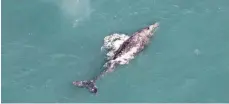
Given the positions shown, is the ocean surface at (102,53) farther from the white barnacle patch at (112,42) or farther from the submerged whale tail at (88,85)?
the white barnacle patch at (112,42)

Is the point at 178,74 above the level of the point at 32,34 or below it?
below

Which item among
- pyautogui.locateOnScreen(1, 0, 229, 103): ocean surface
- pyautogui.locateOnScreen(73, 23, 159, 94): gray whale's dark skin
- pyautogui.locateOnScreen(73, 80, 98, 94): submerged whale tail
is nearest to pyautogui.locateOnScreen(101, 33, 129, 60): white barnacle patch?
pyautogui.locateOnScreen(73, 23, 159, 94): gray whale's dark skin

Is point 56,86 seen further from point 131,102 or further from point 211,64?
point 211,64

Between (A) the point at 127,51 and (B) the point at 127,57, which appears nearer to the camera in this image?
(B) the point at 127,57

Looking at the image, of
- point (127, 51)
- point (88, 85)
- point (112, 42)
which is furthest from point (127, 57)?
point (88, 85)

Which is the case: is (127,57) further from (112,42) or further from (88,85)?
(88,85)

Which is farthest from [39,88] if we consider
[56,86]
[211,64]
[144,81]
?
[211,64]
